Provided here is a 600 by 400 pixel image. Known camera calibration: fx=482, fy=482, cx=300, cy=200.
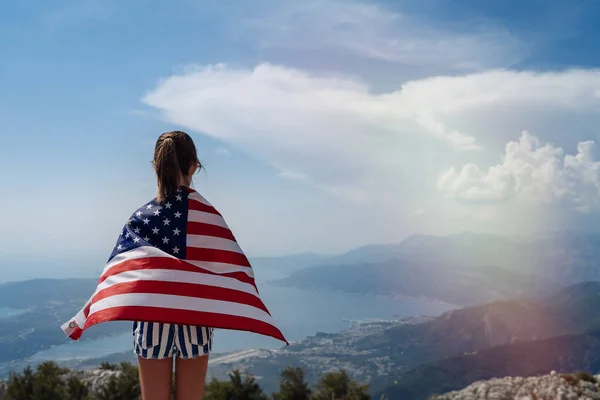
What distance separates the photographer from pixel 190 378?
321cm

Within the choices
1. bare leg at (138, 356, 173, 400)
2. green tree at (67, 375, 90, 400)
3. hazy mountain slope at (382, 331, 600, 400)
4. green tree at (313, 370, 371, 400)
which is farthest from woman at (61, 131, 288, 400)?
hazy mountain slope at (382, 331, 600, 400)

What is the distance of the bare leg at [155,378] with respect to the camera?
10.3ft

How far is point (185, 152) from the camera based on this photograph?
3.40 metres

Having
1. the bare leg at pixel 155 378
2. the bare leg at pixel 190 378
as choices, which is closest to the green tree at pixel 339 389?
the bare leg at pixel 190 378

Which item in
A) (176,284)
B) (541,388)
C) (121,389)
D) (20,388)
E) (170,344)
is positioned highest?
(176,284)

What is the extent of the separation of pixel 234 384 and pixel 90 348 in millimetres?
173970

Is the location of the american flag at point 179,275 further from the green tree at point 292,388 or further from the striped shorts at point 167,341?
the green tree at point 292,388

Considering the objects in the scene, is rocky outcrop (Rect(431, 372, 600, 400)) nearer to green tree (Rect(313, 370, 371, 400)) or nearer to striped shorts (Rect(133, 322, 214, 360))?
green tree (Rect(313, 370, 371, 400))

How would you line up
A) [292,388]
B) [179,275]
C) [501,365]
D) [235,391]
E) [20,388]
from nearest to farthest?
[179,275], [20,388], [235,391], [292,388], [501,365]

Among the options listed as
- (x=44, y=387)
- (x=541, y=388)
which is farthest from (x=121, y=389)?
(x=541, y=388)

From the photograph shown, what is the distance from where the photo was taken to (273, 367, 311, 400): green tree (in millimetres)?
43000

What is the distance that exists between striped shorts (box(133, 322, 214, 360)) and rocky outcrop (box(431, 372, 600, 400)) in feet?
91.5

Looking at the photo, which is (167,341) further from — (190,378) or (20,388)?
(20,388)

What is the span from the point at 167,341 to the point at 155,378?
0.84ft
